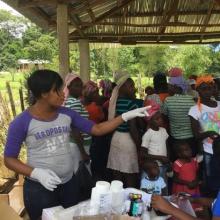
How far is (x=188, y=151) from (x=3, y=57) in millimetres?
38871

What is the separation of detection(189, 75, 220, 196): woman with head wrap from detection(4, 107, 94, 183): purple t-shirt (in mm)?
1630

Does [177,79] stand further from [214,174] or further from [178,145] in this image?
[214,174]

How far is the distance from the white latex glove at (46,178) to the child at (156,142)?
167 cm

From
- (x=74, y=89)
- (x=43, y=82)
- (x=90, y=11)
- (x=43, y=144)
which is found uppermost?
(x=90, y=11)

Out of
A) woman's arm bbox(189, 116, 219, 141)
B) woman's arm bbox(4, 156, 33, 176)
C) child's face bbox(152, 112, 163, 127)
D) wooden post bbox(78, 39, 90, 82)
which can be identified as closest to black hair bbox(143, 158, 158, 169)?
child's face bbox(152, 112, 163, 127)

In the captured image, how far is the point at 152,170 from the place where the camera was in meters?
4.00

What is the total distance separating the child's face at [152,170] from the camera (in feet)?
13.1

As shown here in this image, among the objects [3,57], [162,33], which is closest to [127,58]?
[3,57]

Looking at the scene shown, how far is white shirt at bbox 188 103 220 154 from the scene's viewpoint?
161 inches

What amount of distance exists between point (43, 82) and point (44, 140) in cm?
37

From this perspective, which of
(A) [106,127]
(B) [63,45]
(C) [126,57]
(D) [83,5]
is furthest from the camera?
(C) [126,57]

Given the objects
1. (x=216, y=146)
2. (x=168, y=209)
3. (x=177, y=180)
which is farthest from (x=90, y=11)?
(x=168, y=209)

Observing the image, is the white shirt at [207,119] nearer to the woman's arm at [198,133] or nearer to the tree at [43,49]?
the woman's arm at [198,133]

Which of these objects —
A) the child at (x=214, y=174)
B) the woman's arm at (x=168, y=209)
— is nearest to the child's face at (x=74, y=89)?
the child at (x=214, y=174)
